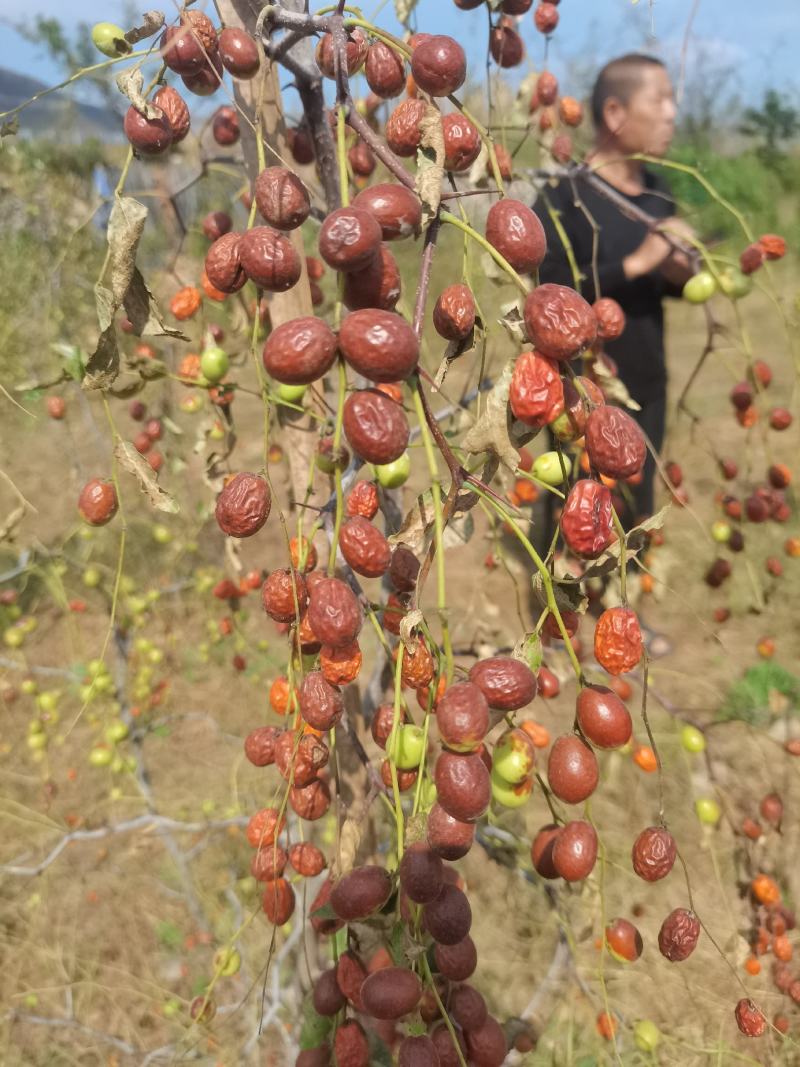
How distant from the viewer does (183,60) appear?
893 mm

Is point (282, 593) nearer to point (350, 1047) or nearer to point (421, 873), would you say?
point (421, 873)

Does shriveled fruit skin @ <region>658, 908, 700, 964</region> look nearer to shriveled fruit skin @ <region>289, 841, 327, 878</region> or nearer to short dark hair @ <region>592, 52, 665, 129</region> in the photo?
shriveled fruit skin @ <region>289, 841, 327, 878</region>

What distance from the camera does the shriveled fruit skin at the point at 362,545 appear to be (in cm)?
75

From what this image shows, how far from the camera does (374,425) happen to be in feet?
2.12

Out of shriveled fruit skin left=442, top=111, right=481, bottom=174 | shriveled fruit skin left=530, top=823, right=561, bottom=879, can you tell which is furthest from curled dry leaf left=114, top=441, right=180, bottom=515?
shriveled fruit skin left=530, top=823, right=561, bottom=879

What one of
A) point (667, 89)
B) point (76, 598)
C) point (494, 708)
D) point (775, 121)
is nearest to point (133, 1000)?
point (76, 598)

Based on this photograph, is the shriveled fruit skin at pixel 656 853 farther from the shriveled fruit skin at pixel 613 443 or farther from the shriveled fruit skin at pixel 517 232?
the shriveled fruit skin at pixel 517 232

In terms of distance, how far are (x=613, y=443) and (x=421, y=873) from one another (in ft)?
1.48

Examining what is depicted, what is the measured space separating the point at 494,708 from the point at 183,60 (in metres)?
0.85

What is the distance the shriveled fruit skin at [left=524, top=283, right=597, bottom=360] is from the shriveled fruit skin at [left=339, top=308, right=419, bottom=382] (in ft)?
0.42

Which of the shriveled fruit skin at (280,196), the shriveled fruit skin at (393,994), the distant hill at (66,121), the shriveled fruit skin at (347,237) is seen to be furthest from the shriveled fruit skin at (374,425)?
the distant hill at (66,121)

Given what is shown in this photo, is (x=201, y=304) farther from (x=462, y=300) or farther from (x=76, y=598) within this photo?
(x=76, y=598)

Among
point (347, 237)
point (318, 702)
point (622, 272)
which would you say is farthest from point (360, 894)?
point (622, 272)

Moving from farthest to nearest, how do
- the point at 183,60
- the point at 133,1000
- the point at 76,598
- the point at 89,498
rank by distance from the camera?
the point at 76,598, the point at 133,1000, the point at 89,498, the point at 183,60
